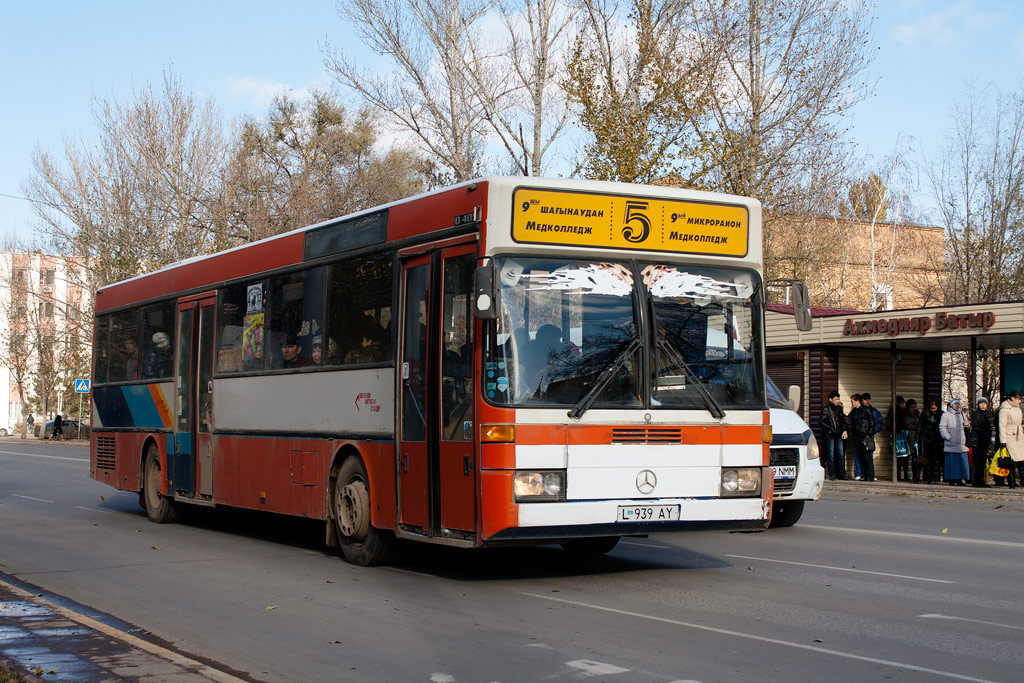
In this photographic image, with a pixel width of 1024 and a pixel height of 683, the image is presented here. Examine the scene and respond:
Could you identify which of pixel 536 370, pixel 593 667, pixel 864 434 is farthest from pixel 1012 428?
pixel 593 667

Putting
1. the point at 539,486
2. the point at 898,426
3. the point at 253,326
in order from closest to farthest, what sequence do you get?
1. the point at 539,486
2. the point at 253,326
3. the point at 898,426

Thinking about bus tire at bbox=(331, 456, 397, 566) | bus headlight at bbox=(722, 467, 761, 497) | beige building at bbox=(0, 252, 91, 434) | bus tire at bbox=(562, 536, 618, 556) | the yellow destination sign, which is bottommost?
bus tire at bbox=(562, 536, 618, 556)

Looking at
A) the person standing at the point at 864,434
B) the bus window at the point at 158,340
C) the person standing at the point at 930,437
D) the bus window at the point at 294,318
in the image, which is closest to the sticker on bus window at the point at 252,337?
the bus window at the point at 294,318

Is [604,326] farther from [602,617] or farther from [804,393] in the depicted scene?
[804,393]

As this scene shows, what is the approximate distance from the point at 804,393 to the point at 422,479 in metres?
21.4

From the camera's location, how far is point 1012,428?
77.0 feet

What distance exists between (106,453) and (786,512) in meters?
10.4

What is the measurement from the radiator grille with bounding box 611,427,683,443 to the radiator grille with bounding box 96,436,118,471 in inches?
436

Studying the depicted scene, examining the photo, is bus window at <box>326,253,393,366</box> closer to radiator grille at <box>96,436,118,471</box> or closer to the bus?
the bus

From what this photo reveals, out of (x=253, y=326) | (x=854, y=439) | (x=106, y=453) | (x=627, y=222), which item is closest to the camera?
(x=627, y=222)

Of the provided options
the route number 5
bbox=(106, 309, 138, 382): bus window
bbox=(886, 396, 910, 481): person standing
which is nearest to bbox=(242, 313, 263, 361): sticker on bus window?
bbox=(106, 309, 138, 382): bus window

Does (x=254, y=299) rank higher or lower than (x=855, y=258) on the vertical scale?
lower

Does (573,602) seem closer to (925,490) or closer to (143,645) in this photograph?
(143,645)

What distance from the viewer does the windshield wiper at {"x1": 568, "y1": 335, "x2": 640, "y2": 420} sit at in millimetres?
9406
